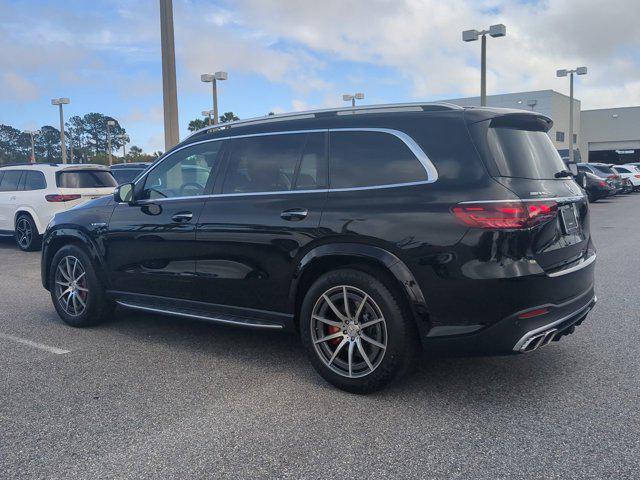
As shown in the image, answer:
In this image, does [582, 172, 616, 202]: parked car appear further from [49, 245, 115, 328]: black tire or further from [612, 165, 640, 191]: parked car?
[49, 245, 115, 328]: black tire

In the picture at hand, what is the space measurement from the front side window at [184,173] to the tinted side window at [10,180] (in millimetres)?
8003

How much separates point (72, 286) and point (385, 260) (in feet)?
11.5

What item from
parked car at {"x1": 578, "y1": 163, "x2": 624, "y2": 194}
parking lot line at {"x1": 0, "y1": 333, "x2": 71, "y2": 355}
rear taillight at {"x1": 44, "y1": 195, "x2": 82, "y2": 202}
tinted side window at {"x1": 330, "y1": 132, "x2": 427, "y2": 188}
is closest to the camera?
tinted side window at {"x1": 330, "y1": 132, "x2": 427, "y2": 188}

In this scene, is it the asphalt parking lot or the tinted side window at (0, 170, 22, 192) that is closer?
the asphalt parking lot

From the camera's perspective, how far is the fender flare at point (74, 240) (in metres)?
5.65

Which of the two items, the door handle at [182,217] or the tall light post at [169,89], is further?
the tall light post at [169,89]

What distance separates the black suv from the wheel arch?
0.03 ft

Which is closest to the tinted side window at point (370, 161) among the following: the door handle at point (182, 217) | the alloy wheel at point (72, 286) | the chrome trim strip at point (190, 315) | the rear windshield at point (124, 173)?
the chrome trim strip at point (190, 315)

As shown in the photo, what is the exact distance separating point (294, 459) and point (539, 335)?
1.61 meters

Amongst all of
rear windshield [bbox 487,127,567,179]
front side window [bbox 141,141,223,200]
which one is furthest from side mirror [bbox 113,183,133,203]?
rear windshield [bbox 487,127,567,179]

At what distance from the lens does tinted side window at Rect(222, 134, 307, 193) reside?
450 cm

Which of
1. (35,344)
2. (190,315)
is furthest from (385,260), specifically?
(35,344)

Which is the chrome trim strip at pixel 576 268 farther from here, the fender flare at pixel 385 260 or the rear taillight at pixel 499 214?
the fender flare at pixel 385 260

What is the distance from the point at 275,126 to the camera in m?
4.71
